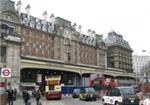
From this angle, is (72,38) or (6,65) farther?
(72,38)

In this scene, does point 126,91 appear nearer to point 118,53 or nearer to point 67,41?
point 67,41

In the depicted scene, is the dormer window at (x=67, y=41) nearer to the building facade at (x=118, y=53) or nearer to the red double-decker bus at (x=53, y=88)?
the building facade at (x=118, y=53)

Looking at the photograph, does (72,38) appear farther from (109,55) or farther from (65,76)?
(109,55)

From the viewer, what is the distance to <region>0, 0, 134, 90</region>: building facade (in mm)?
55438

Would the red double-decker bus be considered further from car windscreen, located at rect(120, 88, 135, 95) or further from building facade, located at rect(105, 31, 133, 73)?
Answer: building facade, located at rect(105, 31, 133, 73)

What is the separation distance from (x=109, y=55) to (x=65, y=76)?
42.9 metres

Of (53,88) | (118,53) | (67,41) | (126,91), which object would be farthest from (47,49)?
(126,91)

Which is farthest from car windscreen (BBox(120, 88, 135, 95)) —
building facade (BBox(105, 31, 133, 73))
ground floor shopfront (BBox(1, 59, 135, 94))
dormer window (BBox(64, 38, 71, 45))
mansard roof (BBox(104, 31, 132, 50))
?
mansard roof (BBox(104, 31, 132, 50))

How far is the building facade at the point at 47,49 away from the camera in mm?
55438

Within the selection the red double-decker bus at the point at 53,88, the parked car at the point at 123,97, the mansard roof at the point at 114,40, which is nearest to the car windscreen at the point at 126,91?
the parked car at the point at 123,97

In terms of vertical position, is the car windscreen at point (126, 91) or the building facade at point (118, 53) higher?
the building facade at point (118, 53)

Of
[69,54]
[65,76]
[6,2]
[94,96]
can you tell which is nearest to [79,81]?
[65,76]

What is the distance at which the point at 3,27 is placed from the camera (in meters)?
55.5

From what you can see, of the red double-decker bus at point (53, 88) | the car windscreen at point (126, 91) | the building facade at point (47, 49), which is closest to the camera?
the car windscreen at point (126, 91)
